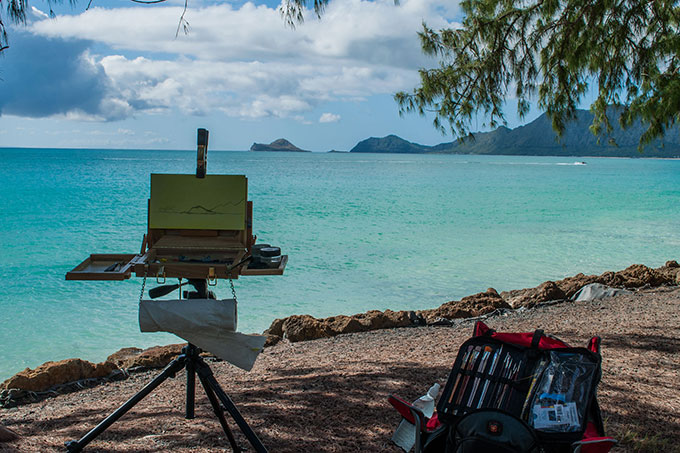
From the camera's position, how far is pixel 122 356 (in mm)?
6047

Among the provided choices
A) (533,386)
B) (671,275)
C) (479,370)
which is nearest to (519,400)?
(533,386)

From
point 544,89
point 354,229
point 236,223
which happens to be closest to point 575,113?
point 544,89

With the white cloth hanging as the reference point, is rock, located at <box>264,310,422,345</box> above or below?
below

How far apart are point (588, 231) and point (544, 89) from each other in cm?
1352

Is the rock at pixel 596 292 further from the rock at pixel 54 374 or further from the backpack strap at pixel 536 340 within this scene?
the rock at pixel 54 374

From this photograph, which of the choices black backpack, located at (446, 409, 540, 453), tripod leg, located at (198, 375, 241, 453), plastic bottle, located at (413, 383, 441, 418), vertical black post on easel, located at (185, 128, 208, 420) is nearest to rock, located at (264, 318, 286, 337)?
vertical black post on easel, located at (185, 128, 208, 420)

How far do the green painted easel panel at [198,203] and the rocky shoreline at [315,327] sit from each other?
102 inches

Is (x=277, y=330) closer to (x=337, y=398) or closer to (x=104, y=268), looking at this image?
(x=337, y=398)

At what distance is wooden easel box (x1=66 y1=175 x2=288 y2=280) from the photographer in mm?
2725

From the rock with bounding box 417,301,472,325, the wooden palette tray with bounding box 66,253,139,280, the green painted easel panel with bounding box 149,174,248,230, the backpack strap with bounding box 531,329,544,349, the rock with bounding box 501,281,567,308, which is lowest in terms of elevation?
the rock with bounding box 417,301,472,325

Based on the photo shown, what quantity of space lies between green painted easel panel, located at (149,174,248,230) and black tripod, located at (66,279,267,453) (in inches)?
14.5

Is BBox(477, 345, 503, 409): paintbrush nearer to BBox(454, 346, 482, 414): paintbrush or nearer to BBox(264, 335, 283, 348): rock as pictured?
BBox(454, 346, 482, 414): paintbrush

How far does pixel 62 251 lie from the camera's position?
14.2 meters

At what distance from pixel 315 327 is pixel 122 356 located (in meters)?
2.11
